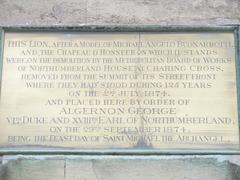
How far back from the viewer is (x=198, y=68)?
5160mm

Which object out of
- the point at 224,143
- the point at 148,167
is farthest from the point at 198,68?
Result: the point at 148,167

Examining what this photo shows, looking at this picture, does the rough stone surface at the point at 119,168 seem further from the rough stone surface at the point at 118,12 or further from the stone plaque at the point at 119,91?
the rough stone surface at the point at 118,12

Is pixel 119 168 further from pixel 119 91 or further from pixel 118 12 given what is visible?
pixel 118 12

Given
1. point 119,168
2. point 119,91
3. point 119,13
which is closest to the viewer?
point 119,168

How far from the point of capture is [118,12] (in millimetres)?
5426

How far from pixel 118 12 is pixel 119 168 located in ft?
4.91

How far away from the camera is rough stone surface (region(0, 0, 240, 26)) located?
17.6ft

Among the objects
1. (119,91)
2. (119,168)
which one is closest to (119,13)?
(119,91)

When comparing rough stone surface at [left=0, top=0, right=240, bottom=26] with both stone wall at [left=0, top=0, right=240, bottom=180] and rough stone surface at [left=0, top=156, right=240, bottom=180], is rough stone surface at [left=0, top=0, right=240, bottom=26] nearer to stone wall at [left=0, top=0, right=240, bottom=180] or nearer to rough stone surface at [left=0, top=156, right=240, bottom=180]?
stone wall at [left=0, top=0, right=240, bottom=180]

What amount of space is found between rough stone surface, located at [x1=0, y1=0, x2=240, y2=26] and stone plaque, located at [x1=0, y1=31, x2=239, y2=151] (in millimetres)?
129

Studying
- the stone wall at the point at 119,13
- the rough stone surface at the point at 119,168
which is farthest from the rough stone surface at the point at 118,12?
the rough stone surface at the point at 119,168

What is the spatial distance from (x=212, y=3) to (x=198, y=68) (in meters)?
0.70

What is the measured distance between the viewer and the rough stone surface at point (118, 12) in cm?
536

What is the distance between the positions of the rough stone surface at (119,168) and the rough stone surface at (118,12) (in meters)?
1.27
